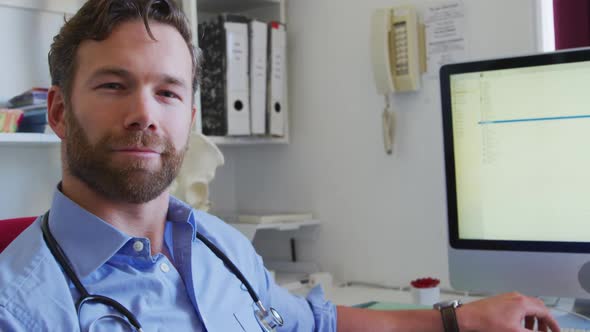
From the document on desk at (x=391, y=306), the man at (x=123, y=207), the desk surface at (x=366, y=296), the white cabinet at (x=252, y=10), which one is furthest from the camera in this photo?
the white cabinet at (x=252, y=10)

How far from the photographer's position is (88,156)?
0.98m

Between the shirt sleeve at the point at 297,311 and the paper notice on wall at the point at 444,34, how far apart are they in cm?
82

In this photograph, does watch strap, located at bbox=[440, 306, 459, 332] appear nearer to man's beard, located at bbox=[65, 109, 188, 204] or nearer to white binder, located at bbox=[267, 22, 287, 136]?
man's beard, located at bbox=[65, 109, 188, 204]

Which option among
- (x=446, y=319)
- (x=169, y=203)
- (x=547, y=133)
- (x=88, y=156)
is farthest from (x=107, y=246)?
(x=547, y=133)

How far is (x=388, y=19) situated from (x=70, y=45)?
1011 millimetres

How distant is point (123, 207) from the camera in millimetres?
1036

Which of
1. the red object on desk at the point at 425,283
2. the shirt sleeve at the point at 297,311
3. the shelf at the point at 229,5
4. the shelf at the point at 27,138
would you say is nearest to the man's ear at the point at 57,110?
the shirt sleeve at the point at 297,311

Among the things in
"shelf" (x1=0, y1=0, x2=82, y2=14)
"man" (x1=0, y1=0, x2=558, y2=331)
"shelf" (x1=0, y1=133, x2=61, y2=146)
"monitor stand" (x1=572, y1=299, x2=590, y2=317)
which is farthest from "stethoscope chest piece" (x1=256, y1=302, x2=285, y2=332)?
"shelf" (x1=0, y1=0, x2=82, y2=14)

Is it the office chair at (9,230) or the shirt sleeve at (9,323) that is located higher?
the office chair at (9,230)

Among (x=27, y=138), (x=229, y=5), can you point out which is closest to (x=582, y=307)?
(x=27, y=138)

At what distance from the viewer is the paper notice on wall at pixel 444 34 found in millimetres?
1794

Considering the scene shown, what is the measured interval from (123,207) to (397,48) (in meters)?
1.04

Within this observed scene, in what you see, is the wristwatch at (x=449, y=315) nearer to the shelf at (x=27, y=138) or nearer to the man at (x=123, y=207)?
the man at (x=123, y=207)

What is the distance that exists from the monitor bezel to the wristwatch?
228 mm
